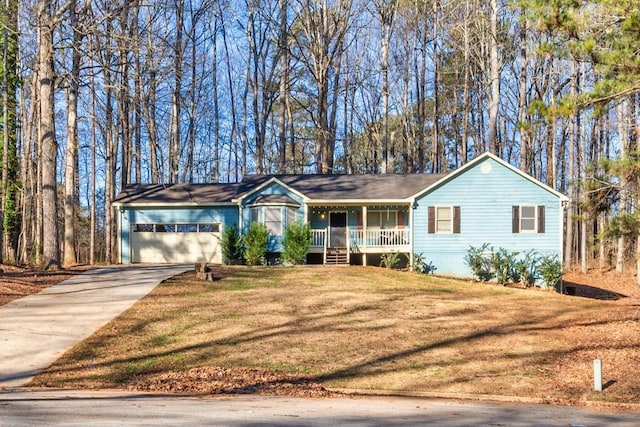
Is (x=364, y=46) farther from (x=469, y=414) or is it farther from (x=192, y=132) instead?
(x=469, y=414)

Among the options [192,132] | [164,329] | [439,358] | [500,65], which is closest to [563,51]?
[439,358]

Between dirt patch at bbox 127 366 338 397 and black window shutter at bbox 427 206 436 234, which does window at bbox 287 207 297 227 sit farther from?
dirt patch at bbox 127 366 338 397

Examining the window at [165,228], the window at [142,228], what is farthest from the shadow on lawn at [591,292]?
the window at [142,228]

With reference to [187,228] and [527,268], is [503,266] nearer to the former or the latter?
[527,268]

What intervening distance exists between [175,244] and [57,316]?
1325 cm

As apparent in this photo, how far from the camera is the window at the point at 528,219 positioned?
83.8 ft

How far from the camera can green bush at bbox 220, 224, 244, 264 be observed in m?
25.3

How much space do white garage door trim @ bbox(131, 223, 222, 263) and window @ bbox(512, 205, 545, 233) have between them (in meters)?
12.7

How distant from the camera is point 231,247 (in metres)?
25.3

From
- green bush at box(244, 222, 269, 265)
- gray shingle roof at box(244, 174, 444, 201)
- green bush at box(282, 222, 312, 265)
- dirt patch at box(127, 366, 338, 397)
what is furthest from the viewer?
gray shingle roof at box(244, 174, 444, 201)

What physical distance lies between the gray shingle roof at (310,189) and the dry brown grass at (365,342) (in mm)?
8328

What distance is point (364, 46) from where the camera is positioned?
43.3 metres

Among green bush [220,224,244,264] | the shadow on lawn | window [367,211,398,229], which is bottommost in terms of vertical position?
the shadow on lawn

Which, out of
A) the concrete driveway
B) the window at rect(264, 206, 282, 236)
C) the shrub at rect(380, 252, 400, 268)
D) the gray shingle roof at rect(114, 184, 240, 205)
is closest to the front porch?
the shrub at rect(380, 252, 400, 268)
